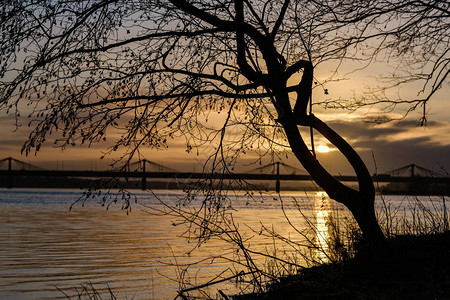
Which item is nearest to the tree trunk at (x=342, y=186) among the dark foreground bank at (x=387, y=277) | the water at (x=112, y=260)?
the dark foreground bank at (x=387, y=277)

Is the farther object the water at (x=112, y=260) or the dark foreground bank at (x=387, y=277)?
the water at (x=112, y=260)

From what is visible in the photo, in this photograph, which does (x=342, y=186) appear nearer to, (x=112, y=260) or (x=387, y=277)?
(x=387, y=277)

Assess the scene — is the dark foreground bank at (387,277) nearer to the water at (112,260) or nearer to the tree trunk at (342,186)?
the tree trunk at (342,186)

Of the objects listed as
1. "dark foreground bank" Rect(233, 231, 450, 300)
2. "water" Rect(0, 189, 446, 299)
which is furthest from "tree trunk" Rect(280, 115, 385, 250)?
"water" Rect(0, 189, 446, 299)

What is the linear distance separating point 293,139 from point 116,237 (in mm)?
13989

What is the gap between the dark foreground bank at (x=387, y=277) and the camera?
607 cm

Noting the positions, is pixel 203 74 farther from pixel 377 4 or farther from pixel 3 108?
pixel 377 4

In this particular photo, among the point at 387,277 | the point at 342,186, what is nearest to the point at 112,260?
the point at 342,186

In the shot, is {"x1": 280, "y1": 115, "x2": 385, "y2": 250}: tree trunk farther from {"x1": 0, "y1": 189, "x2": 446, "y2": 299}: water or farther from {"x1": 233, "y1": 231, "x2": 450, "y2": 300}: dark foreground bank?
{"x1": 0, "y1": 189, "x2": 446, "y2": 299}: water

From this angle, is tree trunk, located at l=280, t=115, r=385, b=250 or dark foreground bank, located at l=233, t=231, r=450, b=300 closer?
dark foreground bank, located at l=233, t=231, r=450, b=300

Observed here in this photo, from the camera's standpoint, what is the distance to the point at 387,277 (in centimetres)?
681

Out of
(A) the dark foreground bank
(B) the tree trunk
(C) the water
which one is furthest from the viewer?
(C) the water

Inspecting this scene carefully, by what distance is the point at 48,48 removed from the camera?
6801mm

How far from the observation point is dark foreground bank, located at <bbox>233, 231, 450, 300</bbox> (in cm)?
607
